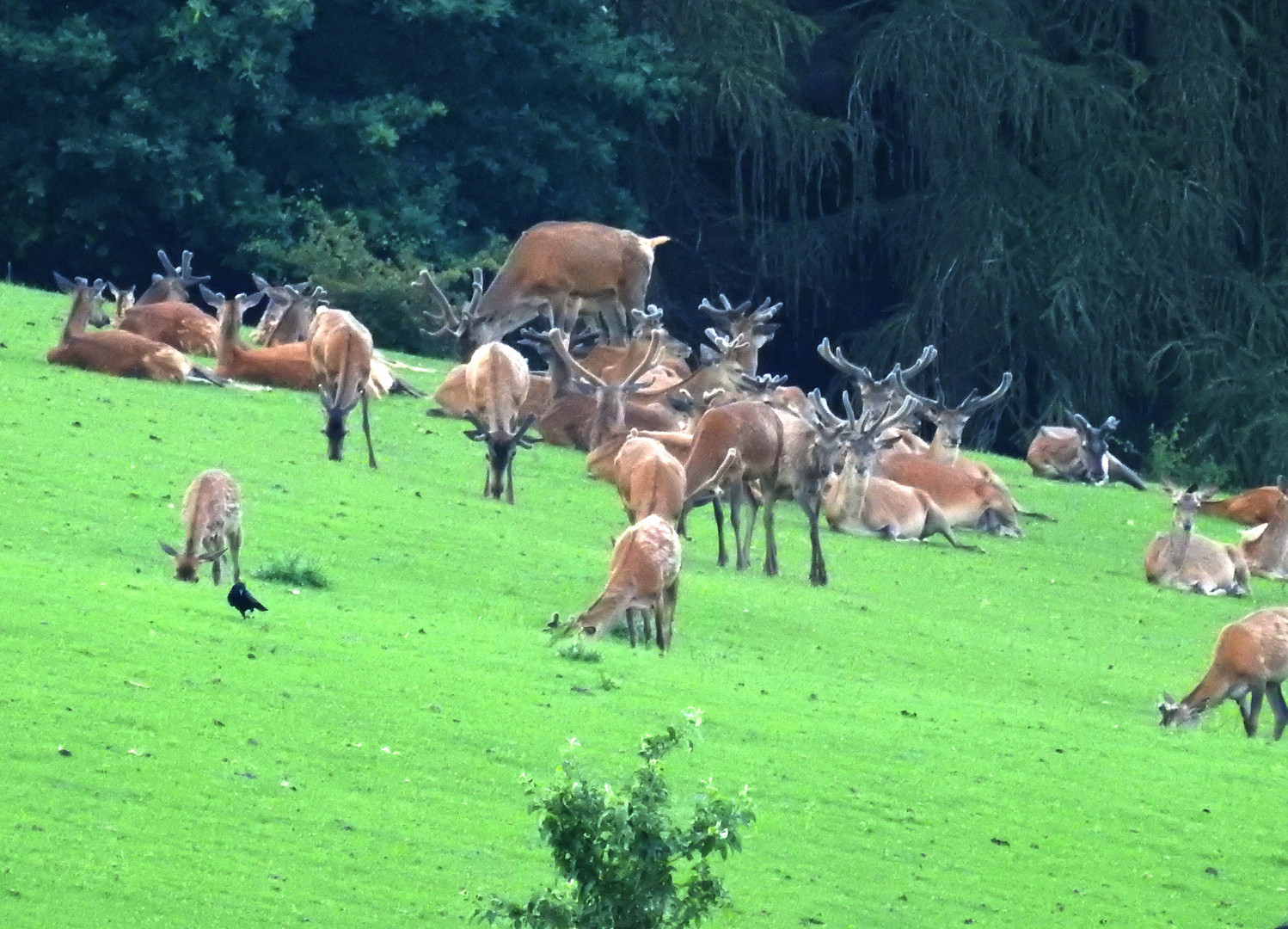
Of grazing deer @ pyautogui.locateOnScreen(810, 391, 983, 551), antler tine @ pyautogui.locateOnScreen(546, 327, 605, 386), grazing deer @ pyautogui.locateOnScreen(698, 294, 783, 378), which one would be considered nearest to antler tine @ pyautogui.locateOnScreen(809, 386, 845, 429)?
grazing deer @ pyautogui.locateOnScreen(810, 391, 983, 551)

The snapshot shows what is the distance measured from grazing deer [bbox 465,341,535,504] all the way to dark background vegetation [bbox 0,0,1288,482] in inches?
387

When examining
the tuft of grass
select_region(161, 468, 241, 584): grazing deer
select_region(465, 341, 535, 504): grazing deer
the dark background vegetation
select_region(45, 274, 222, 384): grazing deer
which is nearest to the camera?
select_region(161, 468, 241, 584): grazing deer

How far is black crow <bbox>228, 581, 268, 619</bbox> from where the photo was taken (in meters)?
11.3

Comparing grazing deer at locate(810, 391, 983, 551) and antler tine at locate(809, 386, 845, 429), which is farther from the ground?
antler tine at locate(809, 386, 845, 429)

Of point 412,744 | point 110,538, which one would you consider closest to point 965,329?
point 110,538

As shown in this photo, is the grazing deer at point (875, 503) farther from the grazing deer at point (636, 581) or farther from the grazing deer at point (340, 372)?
the grazing deer at point (636, 581)

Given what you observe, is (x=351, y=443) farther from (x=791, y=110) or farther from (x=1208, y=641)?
(x=791, y=110)

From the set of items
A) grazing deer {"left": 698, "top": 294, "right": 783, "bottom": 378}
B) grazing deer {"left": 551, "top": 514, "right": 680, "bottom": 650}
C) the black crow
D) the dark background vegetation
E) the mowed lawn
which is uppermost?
the dark background vegetation

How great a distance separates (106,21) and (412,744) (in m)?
21.4

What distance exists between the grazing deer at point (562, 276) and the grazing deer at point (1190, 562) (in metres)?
6.27

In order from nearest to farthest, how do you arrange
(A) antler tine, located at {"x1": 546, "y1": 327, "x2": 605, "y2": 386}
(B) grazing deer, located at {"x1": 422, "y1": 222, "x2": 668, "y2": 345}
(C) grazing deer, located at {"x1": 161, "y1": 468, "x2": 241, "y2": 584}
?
(C) grazing deer, located at {"x1": 161, "y1": 468, "x2": 241, "y2": 584}
(A) antler tine, located at {"x1": 546, "y1": 327, "x2": 605, "y2": 386}
(B) grazing deer, located at {"x1": 422, "y1": 222, "x2": 668, "y2": 345}

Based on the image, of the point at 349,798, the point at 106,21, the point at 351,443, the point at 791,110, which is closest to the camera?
the point at 349,798

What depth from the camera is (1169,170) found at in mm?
30953

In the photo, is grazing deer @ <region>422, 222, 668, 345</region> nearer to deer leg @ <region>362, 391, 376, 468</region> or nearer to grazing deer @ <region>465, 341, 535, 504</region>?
grazing deer @ <region>465, 341, 535, 504</region>
